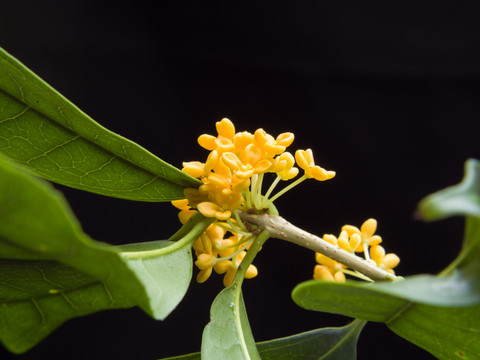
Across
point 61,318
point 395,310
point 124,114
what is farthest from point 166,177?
point 124,114

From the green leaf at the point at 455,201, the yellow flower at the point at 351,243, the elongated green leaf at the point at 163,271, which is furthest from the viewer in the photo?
the yellow flower at the point at 351,243

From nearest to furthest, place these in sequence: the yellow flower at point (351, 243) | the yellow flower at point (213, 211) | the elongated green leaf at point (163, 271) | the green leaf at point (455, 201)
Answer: the green leaf at point (455, 201), the elongated green leaf at point (163, 271), the yellow flower at point (213, 211), the yellow flower at point (351, 243)

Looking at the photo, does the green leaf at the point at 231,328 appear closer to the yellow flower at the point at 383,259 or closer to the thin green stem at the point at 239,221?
the thin green stem at the point at 239,221

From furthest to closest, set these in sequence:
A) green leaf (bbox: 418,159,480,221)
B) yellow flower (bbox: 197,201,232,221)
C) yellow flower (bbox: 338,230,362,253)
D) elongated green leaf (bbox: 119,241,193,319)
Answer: yellow flower (bbox: 338,230,362,253)
yellow flower (bbox: 197,201,232,221)
elongated green leaf (bbox: 119,241,193,319)
green leaf (bbox: 418,159,480,221)

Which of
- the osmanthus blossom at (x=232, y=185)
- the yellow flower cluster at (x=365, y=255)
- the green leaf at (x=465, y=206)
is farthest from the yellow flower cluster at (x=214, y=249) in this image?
the green leaf at (x=465, y=206)

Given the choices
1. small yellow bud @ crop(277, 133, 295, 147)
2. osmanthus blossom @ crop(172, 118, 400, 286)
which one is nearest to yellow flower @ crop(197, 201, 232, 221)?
osmanthus blossom @ crop(172, 118, 400, 286)

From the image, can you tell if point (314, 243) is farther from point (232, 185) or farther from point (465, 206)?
point (465, 206)

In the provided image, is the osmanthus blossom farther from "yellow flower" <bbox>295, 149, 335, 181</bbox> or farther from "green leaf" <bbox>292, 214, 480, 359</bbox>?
"green leaf" <bbox>292, 214, 480, 359</bbox>
